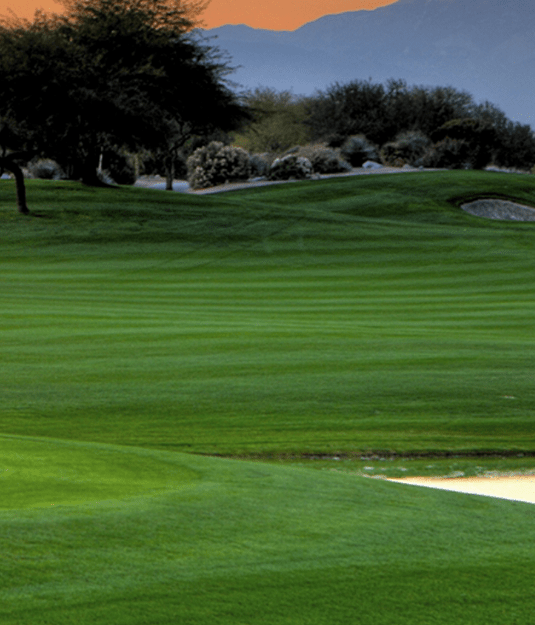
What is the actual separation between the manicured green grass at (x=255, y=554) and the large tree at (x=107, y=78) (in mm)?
29950

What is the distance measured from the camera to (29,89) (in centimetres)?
3244

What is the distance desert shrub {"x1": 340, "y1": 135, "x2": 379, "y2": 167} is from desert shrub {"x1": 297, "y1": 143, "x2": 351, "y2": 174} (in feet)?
9.96

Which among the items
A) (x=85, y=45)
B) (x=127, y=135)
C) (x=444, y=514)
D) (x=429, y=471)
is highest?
(x=85, y=45)

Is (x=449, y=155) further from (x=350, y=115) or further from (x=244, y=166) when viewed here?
(x=244, y=166)

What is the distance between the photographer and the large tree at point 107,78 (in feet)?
106

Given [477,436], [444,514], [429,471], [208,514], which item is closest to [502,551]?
[444,514]

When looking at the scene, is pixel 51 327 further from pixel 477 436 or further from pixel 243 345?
pixel 477 436

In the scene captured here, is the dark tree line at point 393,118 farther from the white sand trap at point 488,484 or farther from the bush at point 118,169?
the white sand trap at point 488,484

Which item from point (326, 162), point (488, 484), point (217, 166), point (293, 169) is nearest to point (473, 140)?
point (326, 162)

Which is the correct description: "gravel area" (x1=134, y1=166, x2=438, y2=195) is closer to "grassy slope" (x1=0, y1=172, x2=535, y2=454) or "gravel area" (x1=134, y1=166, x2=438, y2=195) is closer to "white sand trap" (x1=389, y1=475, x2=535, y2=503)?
"grassy slope" (x1=0, y1=172, x2=535, y2=454)

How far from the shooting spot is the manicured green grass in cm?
258

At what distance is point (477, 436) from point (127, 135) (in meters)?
29.2

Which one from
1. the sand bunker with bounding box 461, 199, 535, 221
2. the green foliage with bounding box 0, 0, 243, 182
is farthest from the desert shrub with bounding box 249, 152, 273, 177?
the sand bunker with bounding box 461, 199, 535, 221

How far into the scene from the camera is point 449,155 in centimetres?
5272
